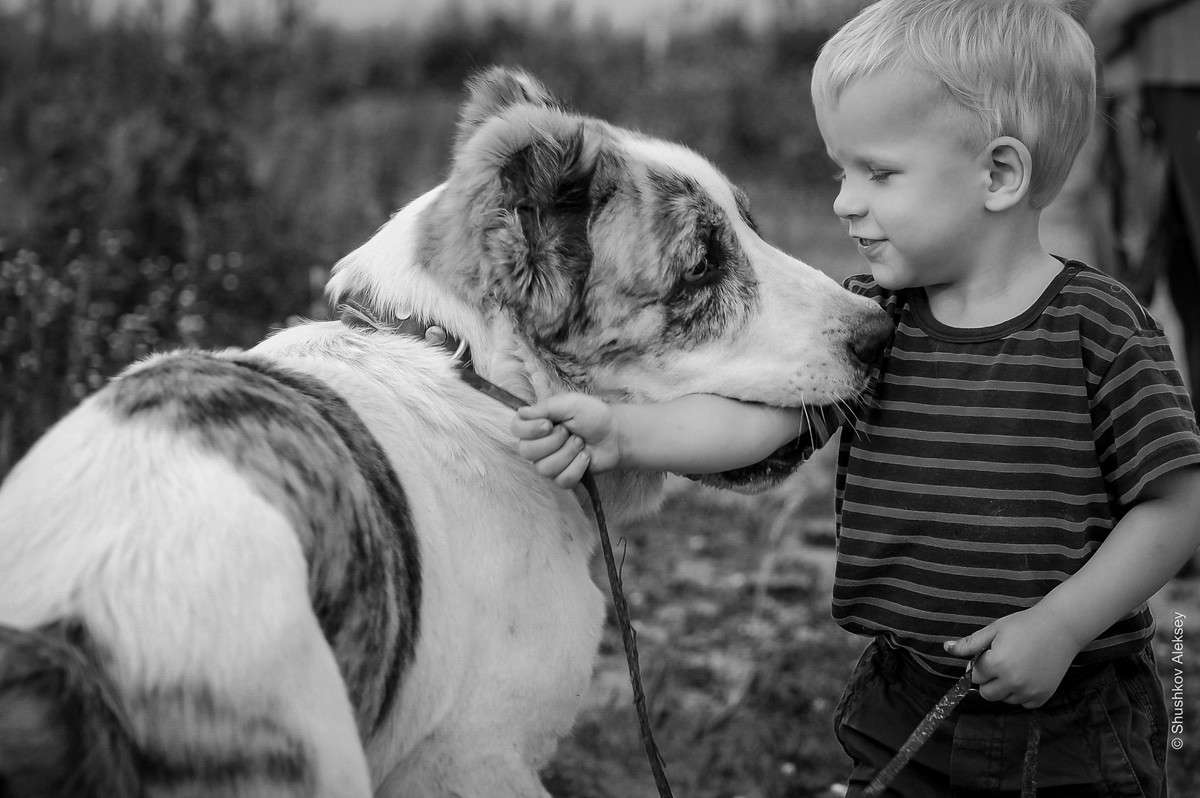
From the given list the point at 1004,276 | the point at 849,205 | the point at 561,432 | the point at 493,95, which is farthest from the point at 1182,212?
the point at 561,432

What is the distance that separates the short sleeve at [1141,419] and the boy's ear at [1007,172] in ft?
1.18

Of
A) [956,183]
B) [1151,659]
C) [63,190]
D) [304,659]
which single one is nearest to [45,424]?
[63,190]

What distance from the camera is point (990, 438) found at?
8.42ft

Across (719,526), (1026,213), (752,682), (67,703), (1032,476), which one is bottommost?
(719,526)

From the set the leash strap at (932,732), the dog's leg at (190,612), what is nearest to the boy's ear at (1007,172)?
the leash strap at (932,732)

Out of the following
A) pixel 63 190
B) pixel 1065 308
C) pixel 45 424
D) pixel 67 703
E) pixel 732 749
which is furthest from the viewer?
pixel 63 190

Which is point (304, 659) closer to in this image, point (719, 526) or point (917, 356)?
point (917, 356)

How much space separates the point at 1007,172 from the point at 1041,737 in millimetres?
1108

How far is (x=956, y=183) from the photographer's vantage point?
2.58 metres

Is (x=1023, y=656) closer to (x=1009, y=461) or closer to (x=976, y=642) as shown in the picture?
(x=976, y=642)

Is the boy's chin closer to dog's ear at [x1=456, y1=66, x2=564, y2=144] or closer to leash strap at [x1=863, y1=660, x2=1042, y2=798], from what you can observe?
leash strap at [x1=863, y1=660, x2=1042, y2=798]

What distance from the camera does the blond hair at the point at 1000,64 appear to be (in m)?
2.54

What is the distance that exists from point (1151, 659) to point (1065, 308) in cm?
77

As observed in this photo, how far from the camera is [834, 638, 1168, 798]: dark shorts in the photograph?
8.27ft
